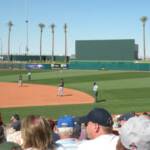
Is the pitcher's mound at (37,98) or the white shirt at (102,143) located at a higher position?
the white shirt at (102,143)

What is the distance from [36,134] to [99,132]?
0.71 meters

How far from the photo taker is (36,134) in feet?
14.3

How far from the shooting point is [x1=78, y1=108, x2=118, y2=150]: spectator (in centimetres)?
439

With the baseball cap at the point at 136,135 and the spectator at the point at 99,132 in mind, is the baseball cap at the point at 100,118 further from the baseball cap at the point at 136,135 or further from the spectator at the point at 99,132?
the baseball cap at the point at 136,135

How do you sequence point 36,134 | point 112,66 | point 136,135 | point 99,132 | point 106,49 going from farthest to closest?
point 106,49 → point 112,66 → point 99,132 → point 36,134 → point 136,135

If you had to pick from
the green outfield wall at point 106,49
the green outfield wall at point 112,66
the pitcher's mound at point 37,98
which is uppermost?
the green outfield wall at point 106,49

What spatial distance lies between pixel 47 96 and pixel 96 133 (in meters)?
35.0

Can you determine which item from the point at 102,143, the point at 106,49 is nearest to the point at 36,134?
the point at 102,143

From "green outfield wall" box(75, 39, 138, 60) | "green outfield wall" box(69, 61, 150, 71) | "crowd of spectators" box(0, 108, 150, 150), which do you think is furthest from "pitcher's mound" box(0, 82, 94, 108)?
"green outfield wall" box(75, 39, 138, 60)

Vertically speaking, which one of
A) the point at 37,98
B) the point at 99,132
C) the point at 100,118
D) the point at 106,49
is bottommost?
the point at 37,98

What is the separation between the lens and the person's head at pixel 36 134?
4.32m

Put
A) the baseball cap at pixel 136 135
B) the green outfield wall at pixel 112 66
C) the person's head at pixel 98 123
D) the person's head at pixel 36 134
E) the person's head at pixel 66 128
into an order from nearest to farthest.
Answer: the baseball cap at pixel 136 135 → the person's head at pixel 36 134 → the person's head at pixel 98 123 → the person's head at pixel 66 128 → the green outfield wall at pixel 112 66

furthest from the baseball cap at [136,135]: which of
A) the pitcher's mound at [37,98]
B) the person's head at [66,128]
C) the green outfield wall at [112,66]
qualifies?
the green outfield wall at [112,66]

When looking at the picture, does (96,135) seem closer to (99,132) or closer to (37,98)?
(99,132)
